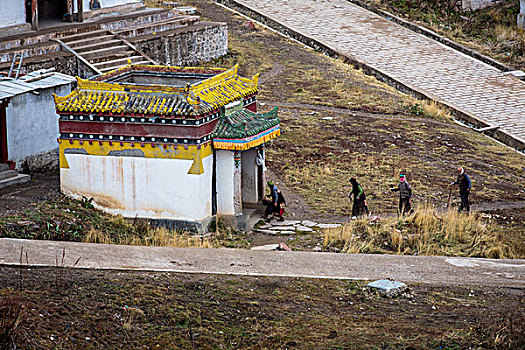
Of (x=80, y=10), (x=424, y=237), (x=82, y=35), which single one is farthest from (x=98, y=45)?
(x=424, y=237)

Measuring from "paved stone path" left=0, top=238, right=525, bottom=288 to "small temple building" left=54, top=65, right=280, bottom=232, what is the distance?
2.91 meters

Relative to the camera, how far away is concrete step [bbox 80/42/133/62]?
25552 millimetres

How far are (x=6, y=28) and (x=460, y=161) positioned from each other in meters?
13.7

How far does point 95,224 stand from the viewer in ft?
52.1

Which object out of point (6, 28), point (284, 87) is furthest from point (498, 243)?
point (6, 28)

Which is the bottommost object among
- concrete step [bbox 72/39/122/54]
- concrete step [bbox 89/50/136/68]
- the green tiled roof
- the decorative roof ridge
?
concrete step [bbox 89/50/136/68]

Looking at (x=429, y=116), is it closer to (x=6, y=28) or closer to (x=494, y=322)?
(x=6, y=28)

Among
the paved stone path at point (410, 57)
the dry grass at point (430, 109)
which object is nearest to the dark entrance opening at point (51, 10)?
the paved stone path at point (410, 57)

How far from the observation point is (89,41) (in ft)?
87.0

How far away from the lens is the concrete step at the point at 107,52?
25552 mm

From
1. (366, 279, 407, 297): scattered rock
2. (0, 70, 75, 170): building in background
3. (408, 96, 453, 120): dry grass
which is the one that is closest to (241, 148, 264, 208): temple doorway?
(0, 70, 75, 170): building in background

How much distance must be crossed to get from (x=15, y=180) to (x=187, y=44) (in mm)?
12985

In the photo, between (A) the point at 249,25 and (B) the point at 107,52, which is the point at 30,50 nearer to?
(B) the point at 107,52

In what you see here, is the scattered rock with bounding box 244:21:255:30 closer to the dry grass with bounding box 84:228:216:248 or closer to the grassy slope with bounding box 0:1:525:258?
the grassy slope with bounding box 0:1:525:258
